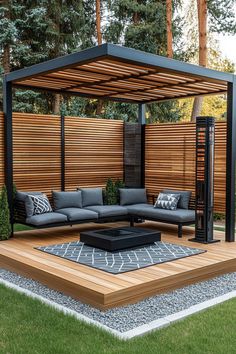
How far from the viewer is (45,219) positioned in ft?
→ 24.0

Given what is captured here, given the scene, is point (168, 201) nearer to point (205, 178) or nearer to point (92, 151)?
point (205, 178)

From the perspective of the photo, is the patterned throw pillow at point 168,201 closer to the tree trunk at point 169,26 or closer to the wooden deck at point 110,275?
the wooden deck at point 110,275

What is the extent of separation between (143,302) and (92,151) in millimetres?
5283

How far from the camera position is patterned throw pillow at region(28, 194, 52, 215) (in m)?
7.66

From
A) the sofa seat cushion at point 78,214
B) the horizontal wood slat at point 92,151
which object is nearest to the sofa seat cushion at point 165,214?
the sofa seat cushion at point 78,214

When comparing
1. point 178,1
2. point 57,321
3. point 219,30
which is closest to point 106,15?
point 178,1

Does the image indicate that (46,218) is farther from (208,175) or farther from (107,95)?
(107,95)

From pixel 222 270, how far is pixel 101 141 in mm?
4753

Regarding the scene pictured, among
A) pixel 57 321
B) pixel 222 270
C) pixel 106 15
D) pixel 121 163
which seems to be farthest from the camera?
pixel 106 15

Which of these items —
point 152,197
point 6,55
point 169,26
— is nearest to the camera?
point 152,197

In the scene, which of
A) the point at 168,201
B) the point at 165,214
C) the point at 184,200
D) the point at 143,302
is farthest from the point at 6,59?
the point at 143,302

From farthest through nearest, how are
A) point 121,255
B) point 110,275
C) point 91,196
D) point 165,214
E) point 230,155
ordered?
point 91,196 < point 165,214 < point 230,155 < point 121,255 < point 110,275

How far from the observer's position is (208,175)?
283 inches

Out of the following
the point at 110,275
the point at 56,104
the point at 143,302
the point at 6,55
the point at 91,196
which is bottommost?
the point at 143,302
